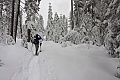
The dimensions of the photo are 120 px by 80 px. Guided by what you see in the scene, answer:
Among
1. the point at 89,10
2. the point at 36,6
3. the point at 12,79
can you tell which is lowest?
the point at 12,79

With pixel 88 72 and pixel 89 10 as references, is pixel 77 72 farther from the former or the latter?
pixel 89 10

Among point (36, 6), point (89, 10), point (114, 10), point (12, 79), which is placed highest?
point (36, 6)

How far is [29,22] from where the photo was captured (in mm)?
24719

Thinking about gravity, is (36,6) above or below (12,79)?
above

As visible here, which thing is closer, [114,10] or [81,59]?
[114,10]

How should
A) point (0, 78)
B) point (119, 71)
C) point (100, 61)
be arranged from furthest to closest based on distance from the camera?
point (100, 61) < point (119, 71) < point (0, 78)

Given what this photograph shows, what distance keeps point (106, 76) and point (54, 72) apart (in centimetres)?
289

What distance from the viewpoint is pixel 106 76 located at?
8.15m

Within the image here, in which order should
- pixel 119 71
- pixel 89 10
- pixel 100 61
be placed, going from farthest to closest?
pixel 89 10, pixel 100 61, pixel 119 71

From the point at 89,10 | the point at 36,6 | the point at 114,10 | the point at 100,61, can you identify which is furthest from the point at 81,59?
the point at 36,6

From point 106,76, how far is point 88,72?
966 millimetres

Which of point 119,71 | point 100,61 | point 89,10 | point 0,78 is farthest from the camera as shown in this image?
point 89,10

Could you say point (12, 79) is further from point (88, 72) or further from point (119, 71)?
point (119, 71)

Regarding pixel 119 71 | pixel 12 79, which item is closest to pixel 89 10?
pixel 119 71
